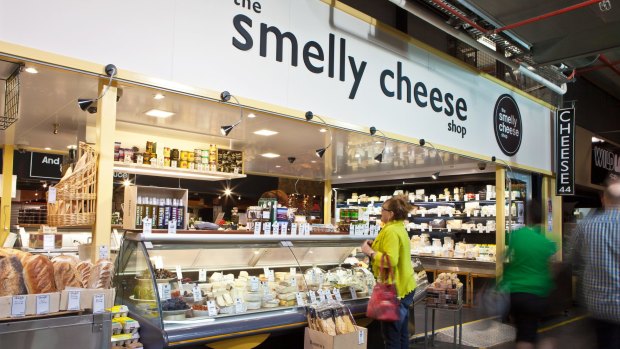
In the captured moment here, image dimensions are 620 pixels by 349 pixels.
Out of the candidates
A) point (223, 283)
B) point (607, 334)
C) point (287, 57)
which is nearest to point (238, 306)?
point (223, 283)

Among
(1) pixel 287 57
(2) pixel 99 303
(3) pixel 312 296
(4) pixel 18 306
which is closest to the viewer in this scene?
(4) pixel 18 306

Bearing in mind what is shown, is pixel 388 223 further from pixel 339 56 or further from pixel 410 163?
pixel 410 163

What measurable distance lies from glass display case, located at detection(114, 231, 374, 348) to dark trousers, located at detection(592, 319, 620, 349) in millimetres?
2163

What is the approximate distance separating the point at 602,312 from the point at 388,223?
1.91m

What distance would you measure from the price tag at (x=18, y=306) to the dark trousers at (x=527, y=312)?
3661 millimetres

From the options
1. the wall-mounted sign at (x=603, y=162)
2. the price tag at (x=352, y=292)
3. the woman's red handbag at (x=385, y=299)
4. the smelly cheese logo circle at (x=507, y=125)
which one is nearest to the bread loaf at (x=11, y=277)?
the woman's red handbag at (x=385, y=299)

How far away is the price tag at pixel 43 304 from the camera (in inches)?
111

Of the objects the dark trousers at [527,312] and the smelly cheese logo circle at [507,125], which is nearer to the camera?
the dark trousers at [527,312]

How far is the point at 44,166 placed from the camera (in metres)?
9.08

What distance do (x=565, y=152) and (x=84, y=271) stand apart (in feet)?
32.3

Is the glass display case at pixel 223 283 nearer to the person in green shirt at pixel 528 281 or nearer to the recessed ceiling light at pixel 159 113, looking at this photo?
the person in green shirt at pixel 528 281

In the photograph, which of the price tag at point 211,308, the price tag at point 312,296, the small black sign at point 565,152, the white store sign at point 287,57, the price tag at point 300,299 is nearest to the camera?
the white store sign at point 287,57

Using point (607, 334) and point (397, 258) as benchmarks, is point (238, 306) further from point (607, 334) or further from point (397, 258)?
point (607, 334)

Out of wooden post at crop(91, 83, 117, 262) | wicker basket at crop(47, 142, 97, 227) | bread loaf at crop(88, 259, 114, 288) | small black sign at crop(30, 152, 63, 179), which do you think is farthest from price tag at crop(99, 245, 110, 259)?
small black sign at crop(30, 152, 63, 179)
